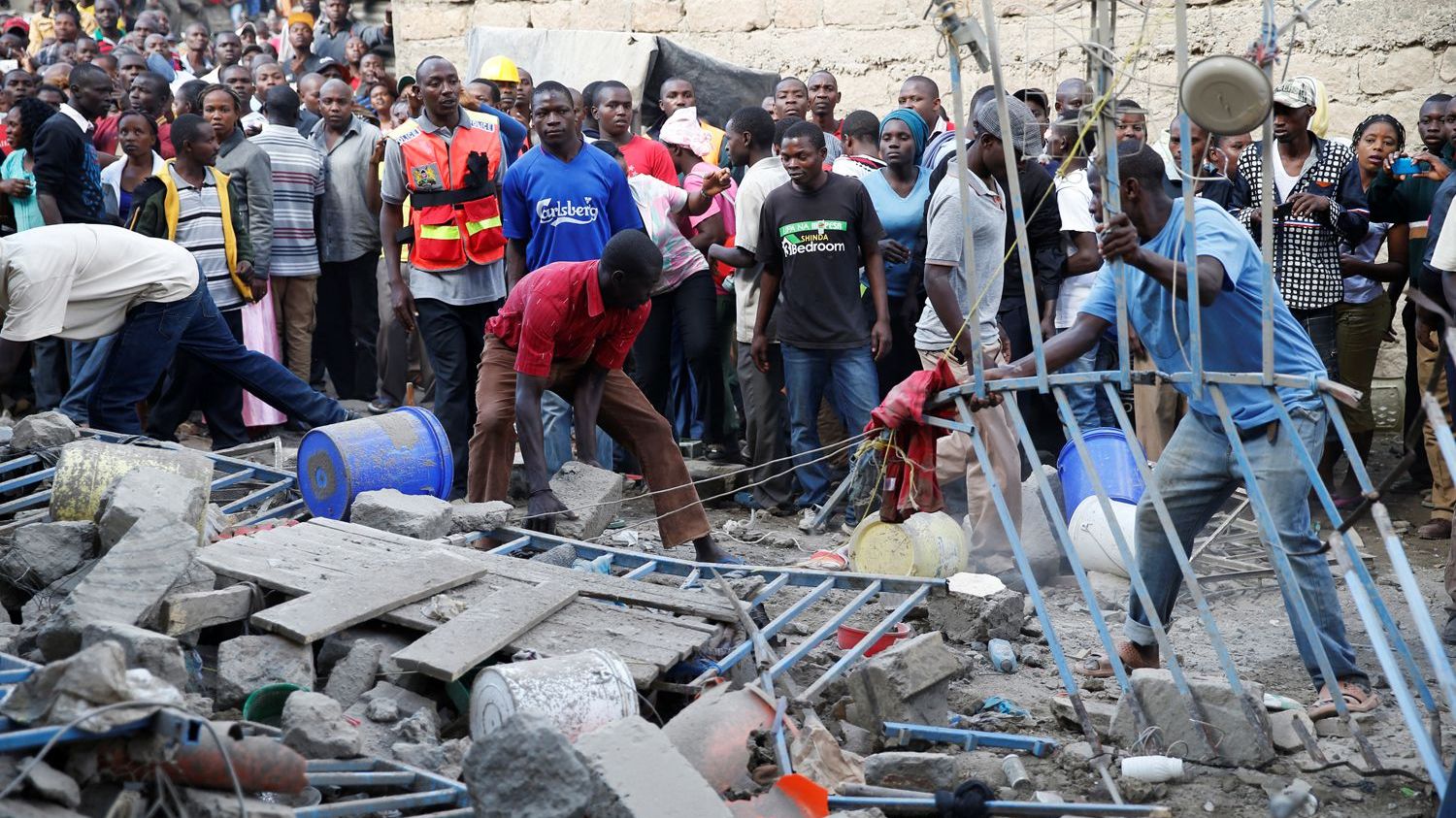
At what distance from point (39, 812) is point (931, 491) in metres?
3.13

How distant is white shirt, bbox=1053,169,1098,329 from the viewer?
297 inches

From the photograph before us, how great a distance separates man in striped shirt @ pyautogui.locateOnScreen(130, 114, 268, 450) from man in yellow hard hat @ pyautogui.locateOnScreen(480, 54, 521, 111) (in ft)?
6.89

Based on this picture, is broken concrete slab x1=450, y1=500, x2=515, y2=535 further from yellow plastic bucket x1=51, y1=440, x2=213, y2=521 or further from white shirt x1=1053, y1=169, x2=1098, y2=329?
white shirt x1=1053, y1=169, x2=1098, y2=329

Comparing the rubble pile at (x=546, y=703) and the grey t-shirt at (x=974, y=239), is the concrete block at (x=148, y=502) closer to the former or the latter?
the rubble pile at (x=546, y=703)

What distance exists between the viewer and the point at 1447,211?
6473mm

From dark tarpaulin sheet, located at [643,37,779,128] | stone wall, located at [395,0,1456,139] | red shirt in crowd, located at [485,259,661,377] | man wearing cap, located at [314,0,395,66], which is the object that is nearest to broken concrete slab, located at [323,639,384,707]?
red shirt in crowd, located at [485,259,661,377]

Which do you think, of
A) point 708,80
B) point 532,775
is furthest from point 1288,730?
point 708,80

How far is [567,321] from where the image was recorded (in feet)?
20.1

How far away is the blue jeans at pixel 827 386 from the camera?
24.4 ft

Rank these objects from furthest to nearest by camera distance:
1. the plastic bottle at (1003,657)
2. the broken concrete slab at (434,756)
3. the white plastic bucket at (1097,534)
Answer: the white plastic bucket at (1097,534)
the plastic bottle at (1003,657)
the broken concrete slab at (434,756)

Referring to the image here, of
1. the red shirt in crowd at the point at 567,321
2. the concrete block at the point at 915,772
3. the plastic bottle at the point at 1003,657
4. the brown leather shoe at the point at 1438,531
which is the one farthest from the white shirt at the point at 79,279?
the brown leather shoe at the point at 1438,531

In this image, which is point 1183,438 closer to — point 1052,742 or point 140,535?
point 1052,742

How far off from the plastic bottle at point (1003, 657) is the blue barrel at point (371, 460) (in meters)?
2.78

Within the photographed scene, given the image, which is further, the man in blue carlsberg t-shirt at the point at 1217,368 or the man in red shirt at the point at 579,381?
the man in red shirt at the point at 579,381
